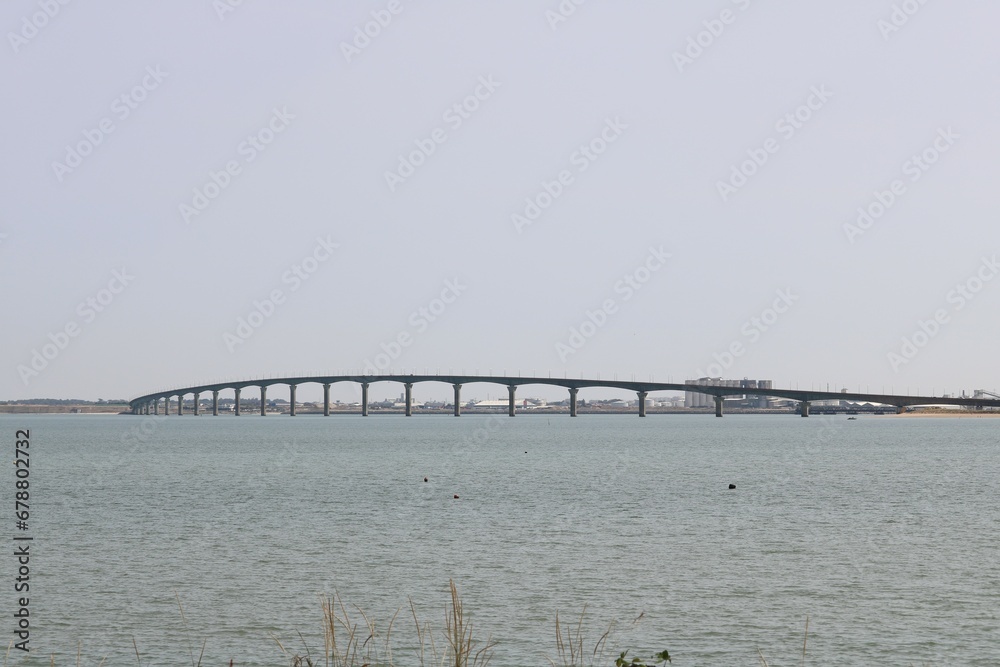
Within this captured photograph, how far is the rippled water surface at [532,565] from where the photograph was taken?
22.0m

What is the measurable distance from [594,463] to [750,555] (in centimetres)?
5490

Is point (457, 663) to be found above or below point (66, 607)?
above

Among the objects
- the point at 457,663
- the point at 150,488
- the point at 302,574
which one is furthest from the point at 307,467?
the point at 457,663

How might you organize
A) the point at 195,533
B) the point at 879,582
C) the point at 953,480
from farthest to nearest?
the point at 953,480
the point at 195,533
the point at 879,582

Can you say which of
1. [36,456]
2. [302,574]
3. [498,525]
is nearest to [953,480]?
[498,525]

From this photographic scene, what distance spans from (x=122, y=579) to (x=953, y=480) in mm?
53270

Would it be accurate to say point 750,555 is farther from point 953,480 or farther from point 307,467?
point 307,467

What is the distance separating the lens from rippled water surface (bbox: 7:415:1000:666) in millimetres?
21953

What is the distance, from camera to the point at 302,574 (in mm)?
29547

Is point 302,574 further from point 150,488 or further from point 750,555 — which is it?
point 150,488

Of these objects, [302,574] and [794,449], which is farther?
[794,449]

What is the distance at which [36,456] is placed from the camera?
106438 millimetres

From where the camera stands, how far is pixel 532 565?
30.7m

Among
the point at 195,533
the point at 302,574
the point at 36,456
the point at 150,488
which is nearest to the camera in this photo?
the point at 302,574
